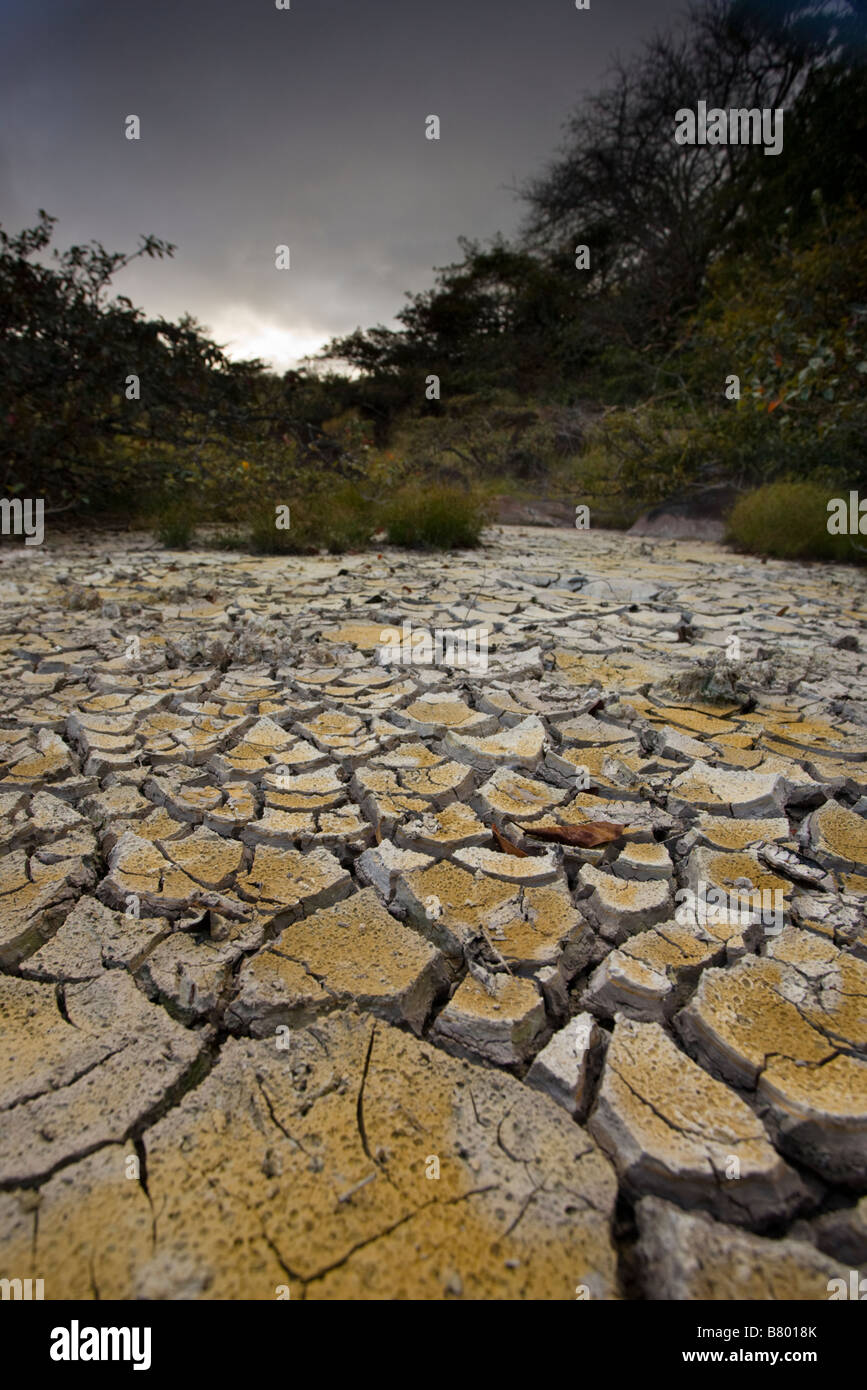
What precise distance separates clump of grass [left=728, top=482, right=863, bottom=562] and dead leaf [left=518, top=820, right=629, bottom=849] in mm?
4849

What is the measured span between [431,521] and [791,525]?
2999 mm

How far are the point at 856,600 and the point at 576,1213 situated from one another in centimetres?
394

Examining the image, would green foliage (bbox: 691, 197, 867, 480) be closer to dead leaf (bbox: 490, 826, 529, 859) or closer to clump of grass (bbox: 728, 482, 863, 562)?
clump of grass (bbox: 728, 482, 863, 562)

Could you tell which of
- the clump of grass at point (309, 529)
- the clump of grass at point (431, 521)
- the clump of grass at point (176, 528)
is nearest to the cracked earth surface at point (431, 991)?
the clump of grass at point (309, 529)

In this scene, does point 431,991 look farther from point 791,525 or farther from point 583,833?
point 791,525

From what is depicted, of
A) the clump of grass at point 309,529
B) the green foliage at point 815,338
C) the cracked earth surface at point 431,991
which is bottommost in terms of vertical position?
the cracked earth surface at point 431,991

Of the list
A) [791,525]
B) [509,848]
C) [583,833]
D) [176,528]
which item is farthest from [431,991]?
[791,525]

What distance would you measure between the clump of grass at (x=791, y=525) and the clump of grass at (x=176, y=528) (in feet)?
15.9

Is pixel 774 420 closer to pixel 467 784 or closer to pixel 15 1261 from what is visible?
pixel 467 784

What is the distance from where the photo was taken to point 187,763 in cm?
158

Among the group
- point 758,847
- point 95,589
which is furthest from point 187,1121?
point 95,589

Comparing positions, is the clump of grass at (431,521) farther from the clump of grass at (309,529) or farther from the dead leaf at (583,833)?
the dead leaf at (583,833)

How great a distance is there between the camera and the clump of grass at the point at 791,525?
504cm
